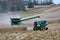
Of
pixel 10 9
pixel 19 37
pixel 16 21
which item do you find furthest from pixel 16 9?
pixel 19 37

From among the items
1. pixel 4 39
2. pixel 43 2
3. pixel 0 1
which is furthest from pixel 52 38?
pixel 43 2

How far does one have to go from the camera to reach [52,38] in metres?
9.48

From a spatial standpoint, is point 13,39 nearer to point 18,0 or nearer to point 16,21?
point 16,21

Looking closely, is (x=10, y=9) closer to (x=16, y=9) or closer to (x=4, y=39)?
(x=16, y=9)

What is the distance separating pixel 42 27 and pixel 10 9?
1254 inches

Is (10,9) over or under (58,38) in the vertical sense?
under

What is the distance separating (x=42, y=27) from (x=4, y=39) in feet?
20.9

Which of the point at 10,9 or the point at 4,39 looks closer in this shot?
the point at 4,39

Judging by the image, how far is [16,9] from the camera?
4669cm

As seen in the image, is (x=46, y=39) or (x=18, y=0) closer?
(x=46, y=39)

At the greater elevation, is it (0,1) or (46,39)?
(46,39)

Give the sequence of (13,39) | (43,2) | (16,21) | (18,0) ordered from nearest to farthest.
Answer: (13,39) < (16,21) < (18,0) < (43,2)

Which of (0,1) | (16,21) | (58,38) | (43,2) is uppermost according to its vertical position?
(58,38)

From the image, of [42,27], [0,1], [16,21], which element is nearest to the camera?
[42,27]
